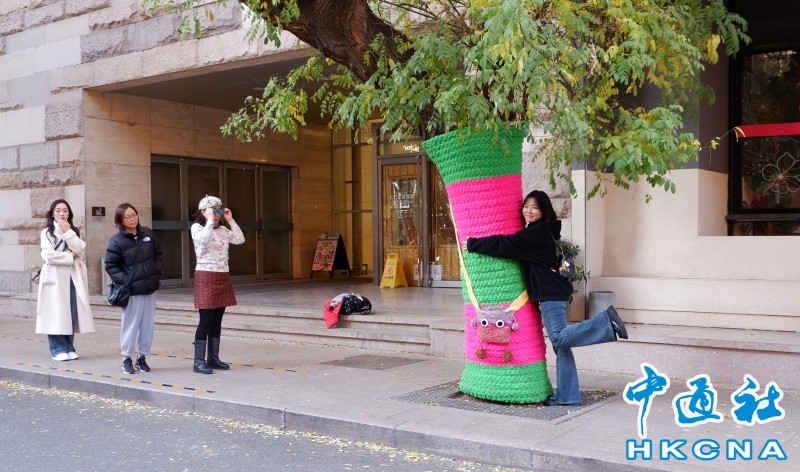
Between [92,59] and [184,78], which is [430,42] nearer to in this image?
[184,78]

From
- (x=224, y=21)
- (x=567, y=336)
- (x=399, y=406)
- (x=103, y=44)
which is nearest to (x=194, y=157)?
(x=103, y=44)

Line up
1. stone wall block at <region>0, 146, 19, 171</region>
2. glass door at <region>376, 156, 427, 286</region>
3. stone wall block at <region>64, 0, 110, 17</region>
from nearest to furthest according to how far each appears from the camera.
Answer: stone wall block at <region>64, 0, 110, 17</region>
stone wall block at <region>0, 146, 19, 171</region>
glass door at <region>376, 156, 427, 286</region>

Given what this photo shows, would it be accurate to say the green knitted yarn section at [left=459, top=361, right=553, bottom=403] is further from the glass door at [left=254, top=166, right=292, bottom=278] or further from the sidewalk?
the glass door at [left=254, top=166, right=292, bottom=278]

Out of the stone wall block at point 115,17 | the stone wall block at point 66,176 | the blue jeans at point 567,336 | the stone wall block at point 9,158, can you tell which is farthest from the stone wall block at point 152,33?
the blue jeans at point 567,336

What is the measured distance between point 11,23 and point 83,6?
2062mm

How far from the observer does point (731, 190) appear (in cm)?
1079

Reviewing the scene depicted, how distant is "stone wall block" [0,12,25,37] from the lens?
16.0 m

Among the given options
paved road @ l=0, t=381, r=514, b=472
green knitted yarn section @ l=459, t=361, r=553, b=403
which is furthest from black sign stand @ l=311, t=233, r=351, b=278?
green knitted yarn section @ l=459, t=361, r=553, b=403

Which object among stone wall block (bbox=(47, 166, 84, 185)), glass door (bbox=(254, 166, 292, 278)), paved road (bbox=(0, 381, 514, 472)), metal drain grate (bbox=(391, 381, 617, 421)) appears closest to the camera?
paved road (bbox=(0, 381, 514, 472))

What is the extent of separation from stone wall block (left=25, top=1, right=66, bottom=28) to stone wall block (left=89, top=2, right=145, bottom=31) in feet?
2.62

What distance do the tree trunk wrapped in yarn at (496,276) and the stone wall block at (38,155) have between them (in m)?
10.4

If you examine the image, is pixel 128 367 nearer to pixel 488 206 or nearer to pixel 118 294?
pixel 118 294

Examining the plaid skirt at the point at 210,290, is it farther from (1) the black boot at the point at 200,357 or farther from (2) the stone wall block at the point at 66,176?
(2) the stone wall block at the point at 66,176

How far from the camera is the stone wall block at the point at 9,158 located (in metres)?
16.0
